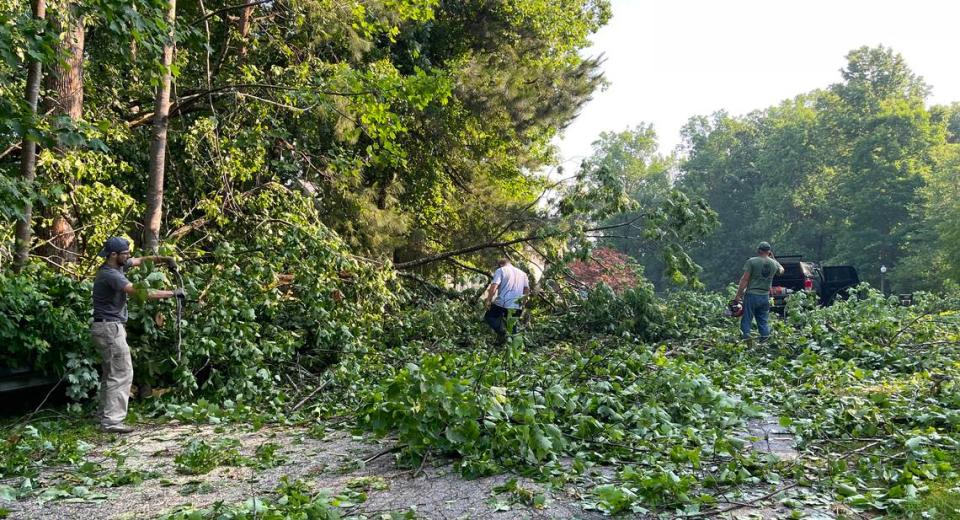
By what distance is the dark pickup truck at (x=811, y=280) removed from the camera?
17.4 metres

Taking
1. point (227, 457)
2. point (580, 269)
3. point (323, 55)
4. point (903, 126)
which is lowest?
point (227, 457)

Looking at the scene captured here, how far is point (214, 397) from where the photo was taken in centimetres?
744

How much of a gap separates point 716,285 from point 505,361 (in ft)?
165

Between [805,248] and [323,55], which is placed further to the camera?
[805,248]

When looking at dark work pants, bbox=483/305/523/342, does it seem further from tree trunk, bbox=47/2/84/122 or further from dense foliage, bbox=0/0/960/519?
tree trunk, bbox=47/2/84/122

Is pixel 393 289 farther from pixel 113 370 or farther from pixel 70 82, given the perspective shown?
pixel 113 370

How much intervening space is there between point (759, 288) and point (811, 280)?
908cm

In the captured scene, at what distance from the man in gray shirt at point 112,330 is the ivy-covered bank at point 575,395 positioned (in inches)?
12.3

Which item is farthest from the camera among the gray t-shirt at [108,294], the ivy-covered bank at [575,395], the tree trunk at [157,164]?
the tree trunk at [157,164]

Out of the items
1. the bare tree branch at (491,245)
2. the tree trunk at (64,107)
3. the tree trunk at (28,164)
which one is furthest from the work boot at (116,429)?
the bare tree branch at (491,245)

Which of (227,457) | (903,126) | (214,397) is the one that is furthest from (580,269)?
(903,126)

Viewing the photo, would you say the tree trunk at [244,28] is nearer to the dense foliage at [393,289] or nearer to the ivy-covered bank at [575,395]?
the dense foliage at [393,289]

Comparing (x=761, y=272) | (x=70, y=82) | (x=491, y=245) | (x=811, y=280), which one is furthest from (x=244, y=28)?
(x=811, y=280)

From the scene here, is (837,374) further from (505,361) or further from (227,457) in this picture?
(227,457)
